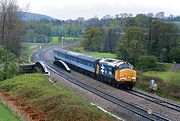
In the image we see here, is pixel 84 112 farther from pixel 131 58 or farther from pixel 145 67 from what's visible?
pixel 131 58

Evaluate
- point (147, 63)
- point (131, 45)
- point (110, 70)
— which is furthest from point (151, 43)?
point (110, 70)

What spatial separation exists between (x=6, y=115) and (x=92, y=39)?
8553cm

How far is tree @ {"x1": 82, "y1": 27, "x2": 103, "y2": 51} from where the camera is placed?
10838 centimetres

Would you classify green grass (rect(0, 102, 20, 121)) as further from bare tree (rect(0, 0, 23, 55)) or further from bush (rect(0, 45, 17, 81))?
bare tree (rect(0, 0, 23, 55))

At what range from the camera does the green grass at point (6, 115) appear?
23594 millimetres

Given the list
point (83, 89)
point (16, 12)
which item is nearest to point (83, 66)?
point (83, 89)

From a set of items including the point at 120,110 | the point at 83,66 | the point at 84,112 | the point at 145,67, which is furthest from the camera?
the point at 145,67

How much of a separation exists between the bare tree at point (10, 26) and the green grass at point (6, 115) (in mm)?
44691

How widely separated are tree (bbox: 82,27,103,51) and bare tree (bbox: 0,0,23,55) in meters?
31.7

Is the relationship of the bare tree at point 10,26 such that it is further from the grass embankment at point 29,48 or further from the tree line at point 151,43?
the tree line at point 151,43

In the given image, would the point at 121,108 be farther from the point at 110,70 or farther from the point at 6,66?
the point at 6,66

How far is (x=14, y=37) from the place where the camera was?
7638cm

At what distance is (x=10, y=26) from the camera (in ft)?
248

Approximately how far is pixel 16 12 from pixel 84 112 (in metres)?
59.9
